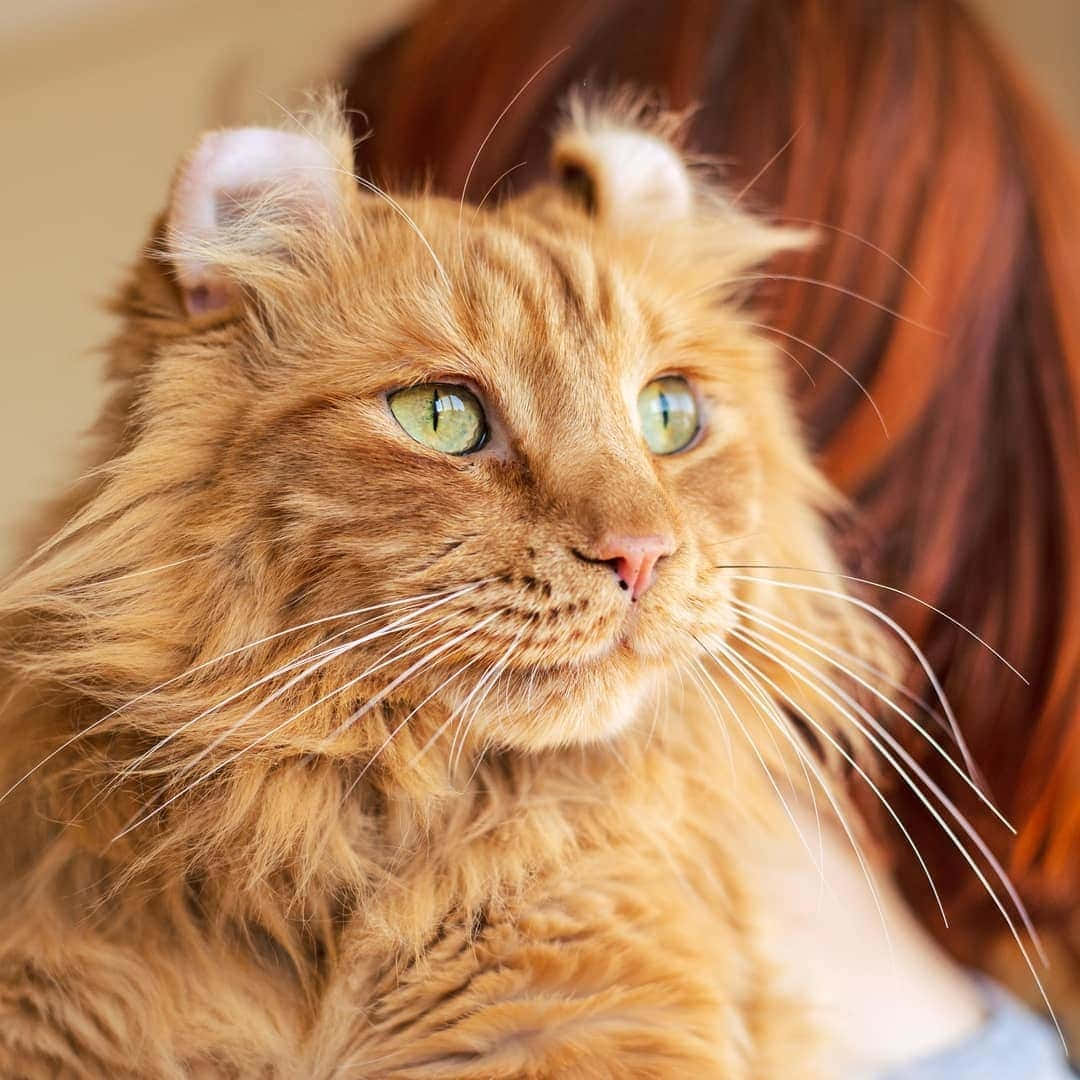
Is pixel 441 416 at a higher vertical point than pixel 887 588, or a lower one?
higher

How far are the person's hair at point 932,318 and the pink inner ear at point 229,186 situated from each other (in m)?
0.42

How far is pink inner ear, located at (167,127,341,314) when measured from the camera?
26.0 inches

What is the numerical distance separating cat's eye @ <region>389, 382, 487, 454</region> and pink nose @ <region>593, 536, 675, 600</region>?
0.41 ft

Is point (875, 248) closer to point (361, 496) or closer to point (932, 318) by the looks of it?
point (932, 318)

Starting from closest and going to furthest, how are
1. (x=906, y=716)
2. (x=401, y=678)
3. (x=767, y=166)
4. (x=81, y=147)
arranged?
(x=401, y=678) < (x=81, y=147) < (x=906, y=716) < (x=767, y=166)

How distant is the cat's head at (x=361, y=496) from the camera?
0.67 metres

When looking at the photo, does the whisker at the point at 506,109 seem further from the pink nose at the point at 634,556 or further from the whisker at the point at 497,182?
the pink nose at the point at 634,556

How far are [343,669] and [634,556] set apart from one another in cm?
20

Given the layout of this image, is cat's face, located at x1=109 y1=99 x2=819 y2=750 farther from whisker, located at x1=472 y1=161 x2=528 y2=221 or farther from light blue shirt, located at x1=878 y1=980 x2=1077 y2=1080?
light blue shirt, located at x1=878 y1=980 x2=1077 y2=1080

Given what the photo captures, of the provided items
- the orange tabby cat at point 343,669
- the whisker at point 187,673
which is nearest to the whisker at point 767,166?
the orange tabby cat at point 343,669

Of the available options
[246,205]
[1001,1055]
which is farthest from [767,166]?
[1001,1055]

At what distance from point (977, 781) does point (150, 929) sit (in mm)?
811

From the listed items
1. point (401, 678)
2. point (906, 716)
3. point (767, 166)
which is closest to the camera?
point (401, 678)

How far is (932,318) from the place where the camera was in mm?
1087
